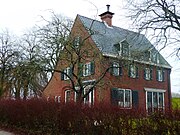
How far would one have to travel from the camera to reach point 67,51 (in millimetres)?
19781

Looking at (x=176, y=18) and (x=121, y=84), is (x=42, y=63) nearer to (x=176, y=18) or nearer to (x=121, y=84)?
(x=176, y=18)

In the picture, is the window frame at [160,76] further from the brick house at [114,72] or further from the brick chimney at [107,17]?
the brick chimney at [107,17]

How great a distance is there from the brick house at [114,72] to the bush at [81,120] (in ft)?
19.4

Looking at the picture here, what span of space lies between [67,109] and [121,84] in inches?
724

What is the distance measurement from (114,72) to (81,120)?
17.5 m

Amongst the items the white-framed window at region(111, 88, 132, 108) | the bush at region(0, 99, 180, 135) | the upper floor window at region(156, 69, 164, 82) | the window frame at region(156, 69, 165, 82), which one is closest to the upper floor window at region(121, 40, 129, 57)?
the white-framed window at region(111, 88, 132, 108)

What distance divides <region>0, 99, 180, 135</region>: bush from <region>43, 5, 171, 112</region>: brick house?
5899 mm

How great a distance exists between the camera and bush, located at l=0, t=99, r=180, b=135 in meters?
7.23

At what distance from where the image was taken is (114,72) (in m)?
28.4

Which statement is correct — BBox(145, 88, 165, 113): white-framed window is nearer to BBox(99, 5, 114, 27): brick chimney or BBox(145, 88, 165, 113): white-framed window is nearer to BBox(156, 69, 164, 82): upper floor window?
BBox(156, 69, 164, 82): upper floor window

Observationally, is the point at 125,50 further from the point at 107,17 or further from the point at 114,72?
the point at 107,17

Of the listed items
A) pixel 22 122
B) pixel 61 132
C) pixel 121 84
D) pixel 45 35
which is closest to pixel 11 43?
pixel 121 84

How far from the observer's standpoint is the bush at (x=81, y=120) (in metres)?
7.23

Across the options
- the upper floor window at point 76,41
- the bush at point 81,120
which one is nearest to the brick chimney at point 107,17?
the upper floor window at point 76,41
